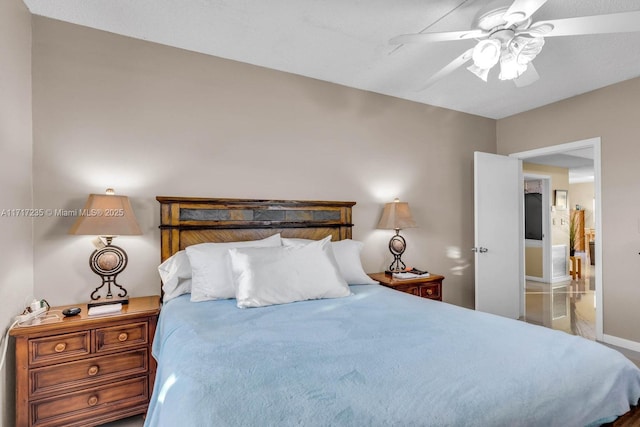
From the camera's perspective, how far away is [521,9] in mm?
1658

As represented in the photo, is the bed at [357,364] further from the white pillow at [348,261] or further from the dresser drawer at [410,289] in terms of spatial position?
the dresser drawer at [410,289]

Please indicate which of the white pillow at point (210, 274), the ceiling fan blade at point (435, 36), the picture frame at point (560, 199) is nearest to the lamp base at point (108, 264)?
the white pillow at point (210, 274)

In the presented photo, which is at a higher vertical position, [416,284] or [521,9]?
[521,9]

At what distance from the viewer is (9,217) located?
1.85 metres

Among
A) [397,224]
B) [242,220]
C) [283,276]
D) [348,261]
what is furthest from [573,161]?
[283,276]

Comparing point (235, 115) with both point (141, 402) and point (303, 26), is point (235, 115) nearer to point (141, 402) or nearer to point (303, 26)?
point (303, 26)

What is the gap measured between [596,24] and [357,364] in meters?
1.98

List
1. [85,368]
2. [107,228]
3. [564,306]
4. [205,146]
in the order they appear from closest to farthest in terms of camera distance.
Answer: [85,368]
[107,228]
[205,146]
[564,306]

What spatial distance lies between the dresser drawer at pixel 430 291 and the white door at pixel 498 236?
0.80 m

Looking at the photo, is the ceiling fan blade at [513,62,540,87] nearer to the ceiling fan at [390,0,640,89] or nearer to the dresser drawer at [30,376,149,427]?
the ceiling fan at [390,0,640,89]

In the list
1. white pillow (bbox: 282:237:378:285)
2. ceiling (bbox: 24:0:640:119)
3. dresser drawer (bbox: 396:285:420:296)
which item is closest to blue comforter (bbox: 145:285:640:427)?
white pillow (bbox: 282:237:378:285)

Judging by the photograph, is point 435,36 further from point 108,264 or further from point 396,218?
point 108,264

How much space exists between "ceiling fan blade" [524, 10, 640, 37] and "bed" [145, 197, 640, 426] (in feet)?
4.94

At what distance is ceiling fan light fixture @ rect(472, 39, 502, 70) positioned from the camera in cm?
189
